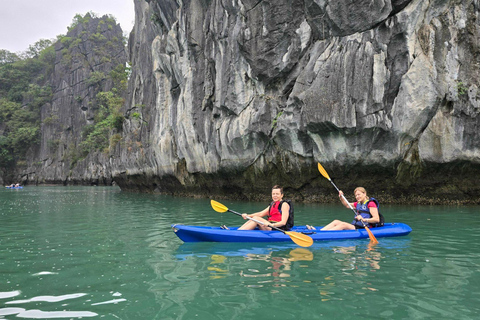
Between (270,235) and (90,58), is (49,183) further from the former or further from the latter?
(270,235)

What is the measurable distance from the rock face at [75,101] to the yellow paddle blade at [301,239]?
48.2 meters

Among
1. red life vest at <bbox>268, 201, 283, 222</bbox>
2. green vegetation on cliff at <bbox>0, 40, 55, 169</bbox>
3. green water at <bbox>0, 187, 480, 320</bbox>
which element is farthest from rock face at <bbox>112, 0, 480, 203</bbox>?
green vegetation on cliff at <bbox>0, 40, 55, 169</bbox>

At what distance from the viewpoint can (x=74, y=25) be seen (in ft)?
230

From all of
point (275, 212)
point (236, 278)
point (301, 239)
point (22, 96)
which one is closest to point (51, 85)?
point (22, 96)

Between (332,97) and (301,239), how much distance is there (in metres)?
9.00

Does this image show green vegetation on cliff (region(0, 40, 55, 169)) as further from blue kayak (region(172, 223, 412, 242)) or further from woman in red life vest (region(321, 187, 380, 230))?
woman in red life vest (region(321, 187, 380, 230))

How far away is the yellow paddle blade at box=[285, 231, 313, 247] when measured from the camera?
6.71m

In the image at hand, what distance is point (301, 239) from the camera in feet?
22.3

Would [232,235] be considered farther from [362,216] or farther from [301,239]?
[362,216]

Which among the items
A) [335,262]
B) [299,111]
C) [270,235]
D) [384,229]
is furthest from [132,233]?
[299,111]

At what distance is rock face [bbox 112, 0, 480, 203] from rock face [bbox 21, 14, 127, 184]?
35.6 meters

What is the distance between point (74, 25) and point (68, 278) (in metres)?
76.9

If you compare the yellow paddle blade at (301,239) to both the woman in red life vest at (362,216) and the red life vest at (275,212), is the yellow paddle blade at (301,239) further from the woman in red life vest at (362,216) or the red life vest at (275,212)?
the woman in red life vest at (362,216)

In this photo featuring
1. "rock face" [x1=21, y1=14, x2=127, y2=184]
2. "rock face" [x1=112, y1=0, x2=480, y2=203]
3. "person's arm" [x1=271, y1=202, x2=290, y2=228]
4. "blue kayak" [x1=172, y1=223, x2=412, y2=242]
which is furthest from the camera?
"rock face" [x1=21, y1=14, x2=127, y2=184]
